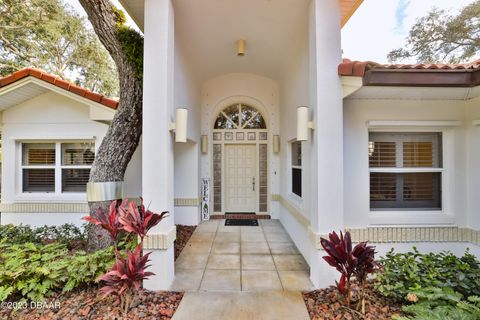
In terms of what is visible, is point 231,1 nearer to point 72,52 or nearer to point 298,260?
point 298,260

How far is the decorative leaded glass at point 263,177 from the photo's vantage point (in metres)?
7.60

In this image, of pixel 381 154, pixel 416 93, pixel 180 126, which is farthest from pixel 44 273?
pixel 416 93

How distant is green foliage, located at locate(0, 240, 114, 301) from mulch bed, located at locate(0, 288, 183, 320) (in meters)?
0.14

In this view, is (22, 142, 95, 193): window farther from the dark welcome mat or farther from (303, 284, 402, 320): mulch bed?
(303, 284, 402, 320): mulch bed

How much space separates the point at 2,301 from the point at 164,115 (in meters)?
3.17

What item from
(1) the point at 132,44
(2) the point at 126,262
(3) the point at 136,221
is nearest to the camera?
(2) the point at 126,262

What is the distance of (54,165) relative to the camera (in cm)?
592

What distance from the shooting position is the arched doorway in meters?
7.61

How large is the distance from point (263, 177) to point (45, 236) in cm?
573

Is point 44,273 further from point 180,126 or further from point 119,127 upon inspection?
point 180,126

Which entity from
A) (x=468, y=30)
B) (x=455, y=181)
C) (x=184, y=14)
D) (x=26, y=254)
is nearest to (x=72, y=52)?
(x=184, y=14)

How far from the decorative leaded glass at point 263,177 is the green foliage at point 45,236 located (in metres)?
4.88

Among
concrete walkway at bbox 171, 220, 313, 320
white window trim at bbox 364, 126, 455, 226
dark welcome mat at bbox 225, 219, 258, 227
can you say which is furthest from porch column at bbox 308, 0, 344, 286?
dark welcome mat at bbox 225, 219, 258, 227

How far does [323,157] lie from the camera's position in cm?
341
